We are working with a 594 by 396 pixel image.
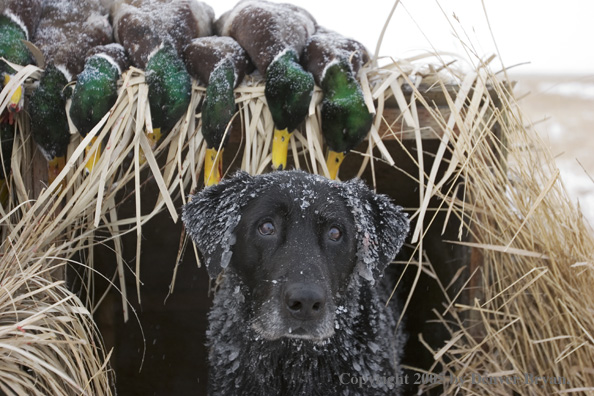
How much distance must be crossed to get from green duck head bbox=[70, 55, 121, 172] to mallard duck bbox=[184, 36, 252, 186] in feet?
1.26

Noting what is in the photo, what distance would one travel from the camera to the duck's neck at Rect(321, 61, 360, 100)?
2.82 m

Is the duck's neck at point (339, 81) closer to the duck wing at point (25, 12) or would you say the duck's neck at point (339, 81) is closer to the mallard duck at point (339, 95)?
the mallard duck at point (339, 95)

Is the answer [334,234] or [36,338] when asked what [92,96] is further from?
[334,234]

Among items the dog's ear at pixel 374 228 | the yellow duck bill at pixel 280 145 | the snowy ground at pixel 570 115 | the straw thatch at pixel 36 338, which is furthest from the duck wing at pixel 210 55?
the snowy ground at pixel 570 115

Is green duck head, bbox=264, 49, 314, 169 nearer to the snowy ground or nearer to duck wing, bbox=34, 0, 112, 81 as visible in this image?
Result: duck wing, bbox=34, 0, 112, 81

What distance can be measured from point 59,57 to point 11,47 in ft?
0.69

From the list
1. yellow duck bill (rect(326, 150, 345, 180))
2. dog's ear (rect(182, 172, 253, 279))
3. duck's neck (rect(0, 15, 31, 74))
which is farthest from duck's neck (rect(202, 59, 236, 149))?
duck's neck (rect(0, 15, 31, 74))

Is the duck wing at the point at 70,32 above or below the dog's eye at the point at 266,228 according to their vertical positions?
above

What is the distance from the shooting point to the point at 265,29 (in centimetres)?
290

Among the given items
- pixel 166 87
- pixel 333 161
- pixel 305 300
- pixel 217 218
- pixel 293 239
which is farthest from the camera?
pixel 333 161

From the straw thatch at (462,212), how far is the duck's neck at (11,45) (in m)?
0.10

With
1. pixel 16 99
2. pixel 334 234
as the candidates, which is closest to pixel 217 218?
pixel 334 234

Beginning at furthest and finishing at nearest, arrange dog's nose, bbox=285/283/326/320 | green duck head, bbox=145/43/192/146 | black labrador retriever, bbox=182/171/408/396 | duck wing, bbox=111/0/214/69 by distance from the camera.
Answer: duck wing, bbox=111/0/214/69
green duck head, bbox=145/43/192/146
black labrador retriever, bbox=182/171/408/396
dog's nose, bbox=285/283/326/320

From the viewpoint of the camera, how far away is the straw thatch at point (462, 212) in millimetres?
2428
